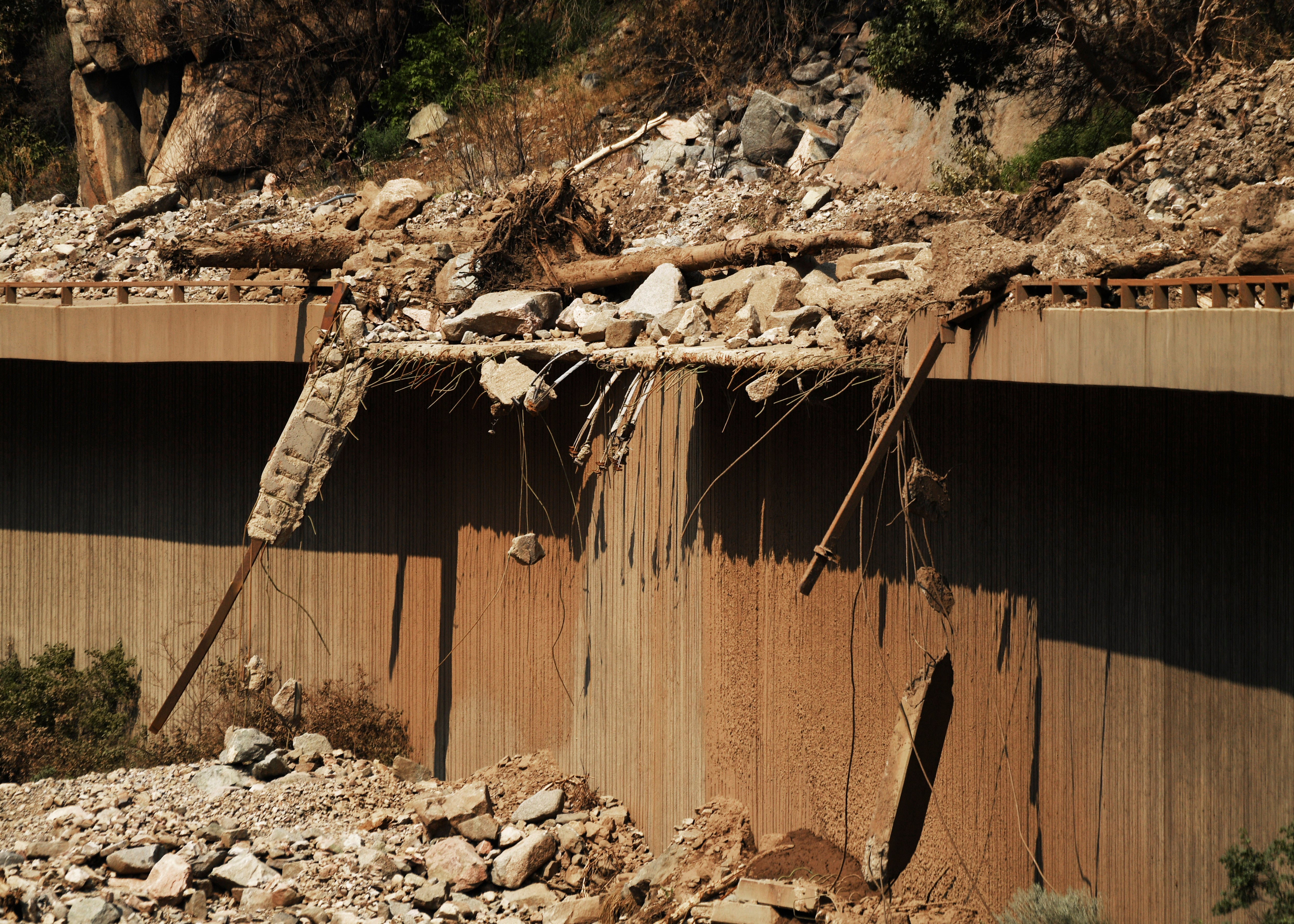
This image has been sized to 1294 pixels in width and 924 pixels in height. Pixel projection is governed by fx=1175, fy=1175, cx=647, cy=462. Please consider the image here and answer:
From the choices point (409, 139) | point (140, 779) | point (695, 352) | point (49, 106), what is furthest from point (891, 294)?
point (49, 106)

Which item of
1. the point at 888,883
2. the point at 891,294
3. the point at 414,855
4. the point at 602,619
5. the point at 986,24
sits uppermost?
the point at 986,24

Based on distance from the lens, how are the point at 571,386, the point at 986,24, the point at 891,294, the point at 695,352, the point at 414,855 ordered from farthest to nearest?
the point at 986,24
the point at 571,386
the point at 414,855
the point at 695,352
the point at 891,294

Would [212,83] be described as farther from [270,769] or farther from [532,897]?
[532,897]

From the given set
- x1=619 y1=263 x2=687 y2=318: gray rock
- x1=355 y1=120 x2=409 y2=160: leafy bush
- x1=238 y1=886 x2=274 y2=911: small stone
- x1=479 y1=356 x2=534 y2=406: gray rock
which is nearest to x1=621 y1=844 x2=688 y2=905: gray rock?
x1=479 y1=356 x2=534 y2=406: gray rock

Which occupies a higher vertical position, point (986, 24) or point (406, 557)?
point (986, 24)

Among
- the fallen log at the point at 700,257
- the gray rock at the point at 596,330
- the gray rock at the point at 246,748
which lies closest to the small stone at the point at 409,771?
the gray rock at the point at 246,748

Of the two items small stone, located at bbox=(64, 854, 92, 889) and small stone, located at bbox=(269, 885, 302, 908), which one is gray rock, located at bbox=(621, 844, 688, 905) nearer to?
small stone, located at bbox=(269, 885, 302, 908)

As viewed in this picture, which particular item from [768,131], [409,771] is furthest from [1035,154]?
[409,771]

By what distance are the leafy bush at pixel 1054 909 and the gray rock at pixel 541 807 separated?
319cm

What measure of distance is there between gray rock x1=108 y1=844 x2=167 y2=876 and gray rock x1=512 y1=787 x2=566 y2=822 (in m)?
2.23

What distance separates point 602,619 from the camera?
25.4ft

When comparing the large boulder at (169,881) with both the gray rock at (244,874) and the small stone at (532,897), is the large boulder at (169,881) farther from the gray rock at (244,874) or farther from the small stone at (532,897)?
the small stone at (532,897)

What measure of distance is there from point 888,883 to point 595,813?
8.93 feet

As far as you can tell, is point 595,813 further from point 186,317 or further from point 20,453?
point 20,453
